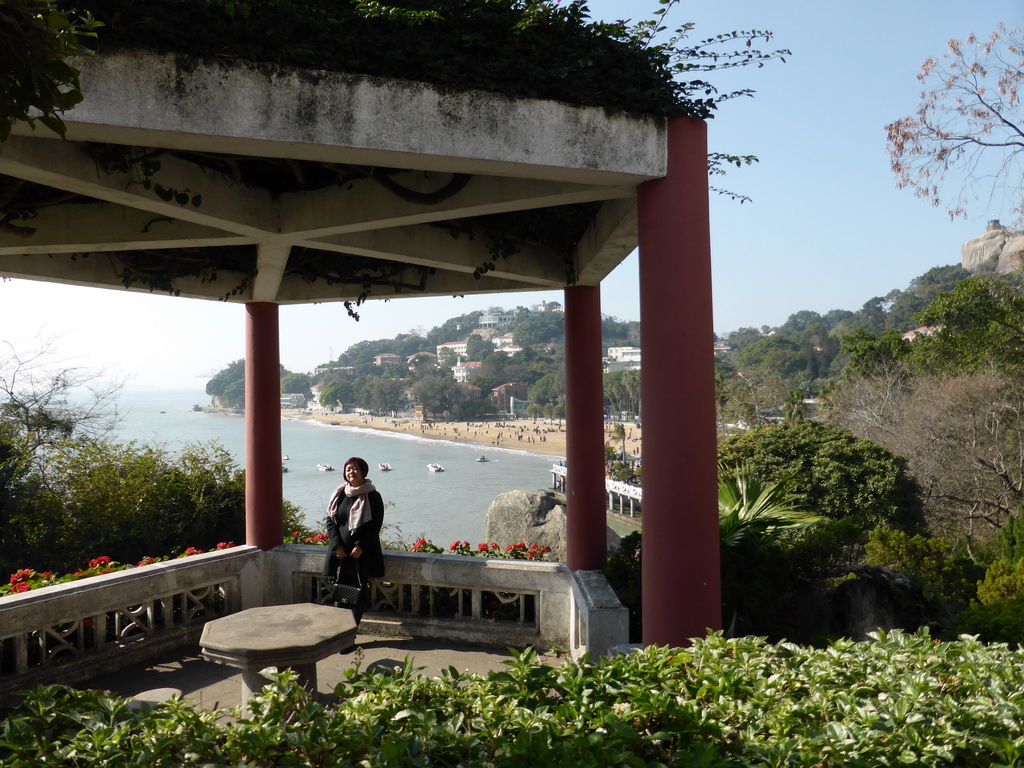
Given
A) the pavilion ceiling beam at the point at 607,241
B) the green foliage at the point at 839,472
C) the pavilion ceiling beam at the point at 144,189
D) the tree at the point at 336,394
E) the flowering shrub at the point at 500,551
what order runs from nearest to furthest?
the pavilion ceiling beam at the point at 144,189 < the pavilion ceiling beam at the point at 607,241 < the flowering shrub at the point at 500,551 < the green foliage at the point at 839,472 < the tree at the point at 336,394

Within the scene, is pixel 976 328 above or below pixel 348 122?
above

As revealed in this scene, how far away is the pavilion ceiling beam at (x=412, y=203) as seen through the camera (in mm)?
4566

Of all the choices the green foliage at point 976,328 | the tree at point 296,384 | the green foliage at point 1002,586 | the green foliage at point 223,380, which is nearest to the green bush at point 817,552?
the green foliage at point 1002,586

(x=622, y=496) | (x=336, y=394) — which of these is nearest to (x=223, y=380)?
(x=336, y=394)

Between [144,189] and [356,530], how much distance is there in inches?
139

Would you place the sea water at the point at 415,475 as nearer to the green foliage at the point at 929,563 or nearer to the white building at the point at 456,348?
the green foliage at the point at 929,563

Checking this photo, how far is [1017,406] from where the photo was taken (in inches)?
936

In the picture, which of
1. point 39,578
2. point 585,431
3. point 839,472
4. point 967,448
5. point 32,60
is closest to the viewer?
point 32,60

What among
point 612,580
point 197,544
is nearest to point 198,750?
point 612,580

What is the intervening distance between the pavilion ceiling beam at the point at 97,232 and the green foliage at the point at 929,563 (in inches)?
256

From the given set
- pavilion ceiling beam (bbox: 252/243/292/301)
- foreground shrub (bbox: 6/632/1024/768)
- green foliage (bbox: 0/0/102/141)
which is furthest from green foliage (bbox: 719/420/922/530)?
green foliage (bbox: 0/0/102/141)

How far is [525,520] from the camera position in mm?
15562

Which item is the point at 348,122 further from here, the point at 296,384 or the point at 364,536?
the point at 296,384

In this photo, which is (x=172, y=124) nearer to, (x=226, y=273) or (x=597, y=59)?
(x=597, y=59)
